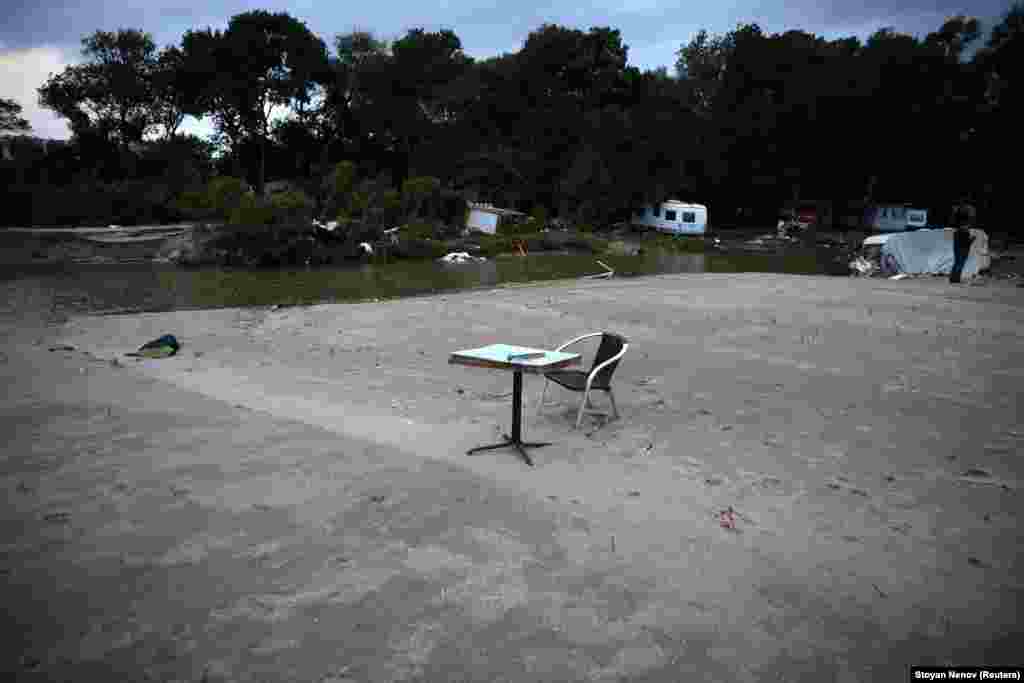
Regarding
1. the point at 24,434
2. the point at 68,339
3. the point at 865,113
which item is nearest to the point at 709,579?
the point at 24,434

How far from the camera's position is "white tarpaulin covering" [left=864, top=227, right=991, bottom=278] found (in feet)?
67.9

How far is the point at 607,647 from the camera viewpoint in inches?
113

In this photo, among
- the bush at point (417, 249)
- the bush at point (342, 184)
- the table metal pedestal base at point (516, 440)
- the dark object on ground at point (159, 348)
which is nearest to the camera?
the table metal pedestal base at point (516, 440)

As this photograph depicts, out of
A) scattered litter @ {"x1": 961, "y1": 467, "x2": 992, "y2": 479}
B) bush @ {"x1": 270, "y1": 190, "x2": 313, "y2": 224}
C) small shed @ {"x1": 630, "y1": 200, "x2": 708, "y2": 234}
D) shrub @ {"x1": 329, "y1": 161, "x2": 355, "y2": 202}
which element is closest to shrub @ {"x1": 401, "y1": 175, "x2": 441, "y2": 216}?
shrub @ {"x1": 329, "y1": 161, "x2": 355, "y2": 202}

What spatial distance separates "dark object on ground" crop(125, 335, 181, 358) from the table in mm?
5918

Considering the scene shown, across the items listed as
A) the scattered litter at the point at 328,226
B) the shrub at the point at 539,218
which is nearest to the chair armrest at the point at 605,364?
the scattered litter at the point at 328,226

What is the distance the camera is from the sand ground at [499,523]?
112 inches

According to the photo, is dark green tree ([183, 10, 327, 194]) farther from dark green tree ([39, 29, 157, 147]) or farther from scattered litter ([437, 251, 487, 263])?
scattered litter ([437, 251, 487, 263])

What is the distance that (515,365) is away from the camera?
4.99 metres

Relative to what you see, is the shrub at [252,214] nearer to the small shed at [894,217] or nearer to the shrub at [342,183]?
the shrub at [342,183]

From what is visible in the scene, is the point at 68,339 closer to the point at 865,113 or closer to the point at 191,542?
the point at 191,542

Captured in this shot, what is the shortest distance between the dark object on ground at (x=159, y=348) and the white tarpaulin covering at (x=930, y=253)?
22.3 metres

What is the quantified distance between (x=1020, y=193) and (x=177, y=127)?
2605 inches

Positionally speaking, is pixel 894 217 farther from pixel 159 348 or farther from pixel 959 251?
pixel 159 348
